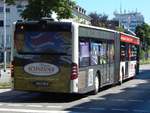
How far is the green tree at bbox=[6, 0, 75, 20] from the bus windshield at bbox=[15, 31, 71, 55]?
12.7m

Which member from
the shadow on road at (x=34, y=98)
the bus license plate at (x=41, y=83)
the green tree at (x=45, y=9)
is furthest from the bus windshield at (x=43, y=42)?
the green tree at (x=45, y=9)

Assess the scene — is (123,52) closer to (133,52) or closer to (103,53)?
(133,52)

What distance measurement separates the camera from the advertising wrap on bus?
60.3 feet

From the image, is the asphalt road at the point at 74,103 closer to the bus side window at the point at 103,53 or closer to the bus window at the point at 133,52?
the bus side window at the point at 103,53

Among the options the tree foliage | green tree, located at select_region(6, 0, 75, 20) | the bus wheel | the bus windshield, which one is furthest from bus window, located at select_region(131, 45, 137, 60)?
the tree foliage

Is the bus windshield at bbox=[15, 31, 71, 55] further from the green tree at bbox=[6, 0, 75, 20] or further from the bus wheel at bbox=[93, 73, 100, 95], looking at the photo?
the green tree at bbox=[6, 0, 75, 20]

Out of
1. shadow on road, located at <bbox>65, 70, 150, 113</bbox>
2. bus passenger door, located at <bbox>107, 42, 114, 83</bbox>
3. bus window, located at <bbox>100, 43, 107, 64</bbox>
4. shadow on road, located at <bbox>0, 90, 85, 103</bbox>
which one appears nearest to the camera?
shadow on road, located at <bbox>65, 70, 150, 113</bbox>

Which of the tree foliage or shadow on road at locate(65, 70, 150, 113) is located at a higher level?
the tree foliage

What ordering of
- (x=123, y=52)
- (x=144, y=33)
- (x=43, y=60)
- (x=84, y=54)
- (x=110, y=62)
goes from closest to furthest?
1. (x=43, y=60)
2. (x=84, y=54)
3. (x=110, y=62)
4. (x=123, y=52)
5. (x=144, y=33)

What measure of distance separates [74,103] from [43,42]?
7.80 ft

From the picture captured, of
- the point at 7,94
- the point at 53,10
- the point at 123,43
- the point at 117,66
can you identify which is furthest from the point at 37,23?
the point at 53,10

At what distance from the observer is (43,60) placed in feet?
61.2

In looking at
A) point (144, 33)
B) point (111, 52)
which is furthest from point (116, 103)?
point (144, 33)

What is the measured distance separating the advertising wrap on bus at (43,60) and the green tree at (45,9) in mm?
12748
